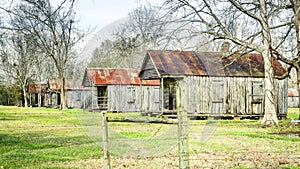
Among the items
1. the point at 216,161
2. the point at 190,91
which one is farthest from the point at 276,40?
the point at 216,161

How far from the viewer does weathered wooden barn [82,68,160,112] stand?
38.8 metres

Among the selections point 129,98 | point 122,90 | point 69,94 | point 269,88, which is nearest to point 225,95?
point 269,88

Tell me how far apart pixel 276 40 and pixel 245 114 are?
292 inches

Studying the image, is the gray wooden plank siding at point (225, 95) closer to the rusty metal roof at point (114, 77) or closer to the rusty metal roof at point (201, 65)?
the rusty metal roof at point (201, 65)

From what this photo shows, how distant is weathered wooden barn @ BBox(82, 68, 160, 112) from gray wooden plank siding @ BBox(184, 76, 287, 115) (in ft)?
35.0

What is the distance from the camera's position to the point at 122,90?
3928 cm

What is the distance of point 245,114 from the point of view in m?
28.9

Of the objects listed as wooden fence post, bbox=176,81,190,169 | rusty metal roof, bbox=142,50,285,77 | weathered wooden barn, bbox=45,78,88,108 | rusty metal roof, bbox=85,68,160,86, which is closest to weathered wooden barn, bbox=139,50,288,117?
rusty metal roof, bbox=142,50,285,77

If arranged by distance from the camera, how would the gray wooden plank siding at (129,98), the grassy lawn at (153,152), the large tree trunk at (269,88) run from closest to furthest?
the grassy lawn at (153,152) → the large tree trunk at (269,88) → the gray wooden plank siding at (129,98)

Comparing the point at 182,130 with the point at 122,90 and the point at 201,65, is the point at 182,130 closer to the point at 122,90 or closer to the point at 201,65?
the point at 201,65

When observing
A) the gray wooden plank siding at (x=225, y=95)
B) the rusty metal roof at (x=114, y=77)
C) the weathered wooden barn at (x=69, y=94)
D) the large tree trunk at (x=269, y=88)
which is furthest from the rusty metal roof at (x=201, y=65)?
the weathered wooden barn at (x=69, y=94)

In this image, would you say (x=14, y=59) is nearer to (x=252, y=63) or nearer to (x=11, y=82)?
(x=11, y=82)

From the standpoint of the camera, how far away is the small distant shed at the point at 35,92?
6606 cm

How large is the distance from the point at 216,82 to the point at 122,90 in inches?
508
